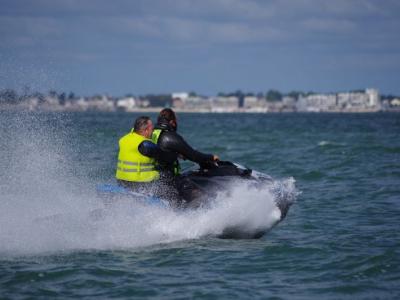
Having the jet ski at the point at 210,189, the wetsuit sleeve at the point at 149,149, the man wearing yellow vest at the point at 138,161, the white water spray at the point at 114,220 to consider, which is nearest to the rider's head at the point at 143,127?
the man wearing yellow vest at the point at 138,161

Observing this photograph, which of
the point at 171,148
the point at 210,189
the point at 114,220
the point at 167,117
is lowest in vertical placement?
the point at 114,220

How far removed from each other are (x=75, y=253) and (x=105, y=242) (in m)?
0.49

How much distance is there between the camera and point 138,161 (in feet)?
31.6

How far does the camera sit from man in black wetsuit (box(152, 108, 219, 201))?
980 centimetres

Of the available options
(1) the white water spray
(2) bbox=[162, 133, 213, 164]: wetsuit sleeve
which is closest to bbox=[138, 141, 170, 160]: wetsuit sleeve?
(2) bbox=[162, 133, 213, 164]: wetsuit sleeve

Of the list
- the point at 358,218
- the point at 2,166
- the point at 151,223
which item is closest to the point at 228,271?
the point at 151,223

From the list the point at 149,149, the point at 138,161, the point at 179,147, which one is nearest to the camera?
the point at 149,149

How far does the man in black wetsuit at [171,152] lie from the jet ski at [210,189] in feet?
0.04

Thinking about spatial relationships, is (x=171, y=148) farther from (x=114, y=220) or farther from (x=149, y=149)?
(x=114, y=220)

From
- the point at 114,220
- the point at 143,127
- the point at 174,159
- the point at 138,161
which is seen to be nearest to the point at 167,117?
the point at 143,127

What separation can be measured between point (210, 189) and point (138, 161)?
1010 millimetres

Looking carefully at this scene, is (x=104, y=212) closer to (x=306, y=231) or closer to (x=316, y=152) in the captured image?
(x=306, y=231)

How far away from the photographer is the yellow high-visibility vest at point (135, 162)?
31.6 ft

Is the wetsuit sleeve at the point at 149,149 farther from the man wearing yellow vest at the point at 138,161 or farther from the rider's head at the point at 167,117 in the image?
the rider's head at the point at 167,117
